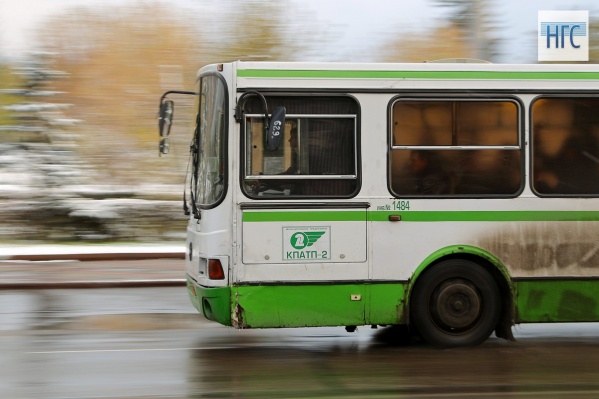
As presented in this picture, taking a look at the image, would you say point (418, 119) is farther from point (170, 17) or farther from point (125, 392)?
point (170, 17)

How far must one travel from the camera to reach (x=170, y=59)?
29.0 m

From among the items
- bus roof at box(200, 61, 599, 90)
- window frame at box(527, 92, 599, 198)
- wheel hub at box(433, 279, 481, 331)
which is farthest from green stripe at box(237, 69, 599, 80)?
wheel hub at box(433, 279, 481, 331)

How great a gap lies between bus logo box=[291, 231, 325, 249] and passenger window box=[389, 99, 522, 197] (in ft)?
2.76

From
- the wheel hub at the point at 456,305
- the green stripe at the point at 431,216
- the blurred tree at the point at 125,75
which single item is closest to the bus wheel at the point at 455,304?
the wheel hub at the point at 456,305

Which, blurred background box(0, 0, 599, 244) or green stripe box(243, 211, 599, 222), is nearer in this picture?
green stripe box(243, 211, 599, 222)

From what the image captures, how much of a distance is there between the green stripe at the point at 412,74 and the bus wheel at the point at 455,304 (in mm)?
1753

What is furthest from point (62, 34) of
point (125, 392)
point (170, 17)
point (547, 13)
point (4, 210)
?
point (125, 392)

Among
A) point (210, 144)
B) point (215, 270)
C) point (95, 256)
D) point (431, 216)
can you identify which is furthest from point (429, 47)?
point (215, 270)

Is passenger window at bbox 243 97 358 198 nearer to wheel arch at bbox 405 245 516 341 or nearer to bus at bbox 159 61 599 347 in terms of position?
bus at bbox 159 61 599 347

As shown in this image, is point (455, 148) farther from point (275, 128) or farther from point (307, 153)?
point (275, 128)

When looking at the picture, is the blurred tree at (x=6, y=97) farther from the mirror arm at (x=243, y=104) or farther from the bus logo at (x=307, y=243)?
the bus logo at (x=307, y=243)

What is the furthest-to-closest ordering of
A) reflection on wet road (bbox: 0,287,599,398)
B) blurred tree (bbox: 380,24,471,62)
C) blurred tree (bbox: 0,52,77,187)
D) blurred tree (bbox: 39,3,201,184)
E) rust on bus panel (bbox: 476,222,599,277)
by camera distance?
blurred tree (bbox: 380,24,471,62), blurred tree (bbox: 39,3,201,184), blurred tree (bbox: 0,52,77,187), rust on bus panel (bbox: 476,222,599,277), reflection on wet road (bbox: 0,287,599,398)

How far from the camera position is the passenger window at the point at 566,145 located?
9180 millimetres

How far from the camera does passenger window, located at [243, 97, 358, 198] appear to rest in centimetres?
881
